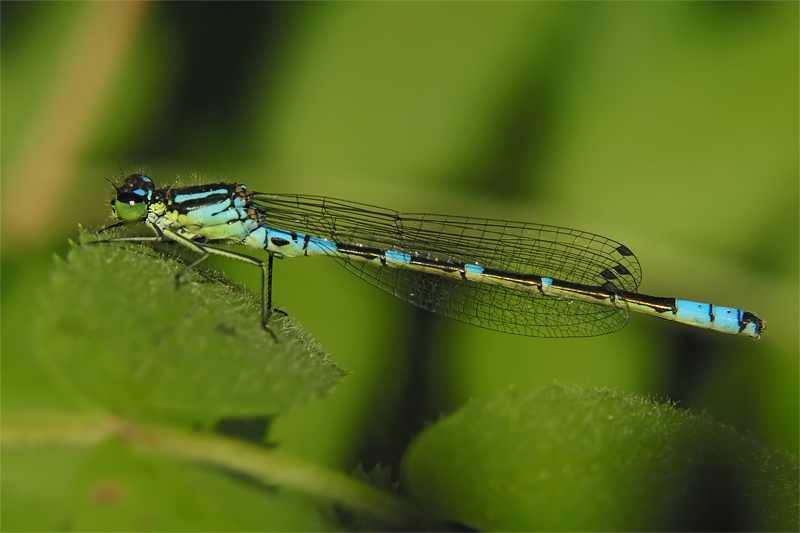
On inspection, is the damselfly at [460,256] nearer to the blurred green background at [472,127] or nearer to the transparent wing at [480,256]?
the transparent wing at [480,256]

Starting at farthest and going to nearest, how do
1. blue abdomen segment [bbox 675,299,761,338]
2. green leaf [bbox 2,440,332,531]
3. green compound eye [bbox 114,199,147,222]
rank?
blue abdomen segment [bbox 675,299,761,338] → green compound eye [bbox 114,199,147,222] → green leaf [bbox 2,440,332,531]

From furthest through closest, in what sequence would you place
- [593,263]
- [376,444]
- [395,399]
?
[593,263]
[395,399]
[376,444]

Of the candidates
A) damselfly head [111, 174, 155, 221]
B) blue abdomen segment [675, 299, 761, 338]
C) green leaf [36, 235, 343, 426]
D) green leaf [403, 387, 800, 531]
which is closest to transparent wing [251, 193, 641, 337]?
blue abdomen segment [675, 299, 761, 338]

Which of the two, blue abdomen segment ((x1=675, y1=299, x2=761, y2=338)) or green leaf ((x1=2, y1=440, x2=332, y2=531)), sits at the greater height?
blue abdomen segment ((x1=675, y1=299, x2=761, y2=338))

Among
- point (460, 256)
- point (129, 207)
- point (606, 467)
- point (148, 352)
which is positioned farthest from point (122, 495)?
point (460, 256)

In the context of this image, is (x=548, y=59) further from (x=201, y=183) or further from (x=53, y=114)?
(x=53, y=114)

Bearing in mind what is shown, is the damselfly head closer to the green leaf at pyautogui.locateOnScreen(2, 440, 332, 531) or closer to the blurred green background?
the blurred green background

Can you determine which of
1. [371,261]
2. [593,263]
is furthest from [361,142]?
[593,263]
